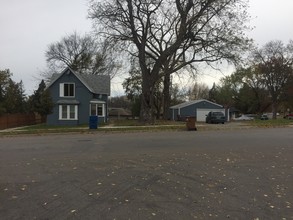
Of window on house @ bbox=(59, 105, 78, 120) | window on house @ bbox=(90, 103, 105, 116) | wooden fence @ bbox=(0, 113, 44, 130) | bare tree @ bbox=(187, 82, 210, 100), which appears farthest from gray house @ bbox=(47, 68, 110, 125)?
bare tree @ bbox=(187, 82, 210, 100)

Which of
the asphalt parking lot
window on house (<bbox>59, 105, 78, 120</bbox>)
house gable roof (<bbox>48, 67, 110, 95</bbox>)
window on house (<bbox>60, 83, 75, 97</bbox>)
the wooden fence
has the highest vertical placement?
house gable roof (<bbox>48, 67, 110, 95</bbox>)

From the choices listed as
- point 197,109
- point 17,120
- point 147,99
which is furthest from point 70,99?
point 197,109

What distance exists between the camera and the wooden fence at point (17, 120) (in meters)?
37.5

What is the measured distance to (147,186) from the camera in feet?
25.8

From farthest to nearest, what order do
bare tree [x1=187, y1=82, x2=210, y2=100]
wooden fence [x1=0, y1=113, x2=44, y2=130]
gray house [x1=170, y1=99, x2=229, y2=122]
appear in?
bare tree [x1=187, y1=82, x2=210, y2=100] < gray house [x1=170, y1=99, x2=229, y2=122] < wooden fence [x1=0, y1=113, x2=44, y2=130]

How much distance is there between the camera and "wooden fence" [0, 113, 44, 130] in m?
37.5

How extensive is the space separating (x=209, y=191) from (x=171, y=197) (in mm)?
899

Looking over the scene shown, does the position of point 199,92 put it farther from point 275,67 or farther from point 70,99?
point 70,99

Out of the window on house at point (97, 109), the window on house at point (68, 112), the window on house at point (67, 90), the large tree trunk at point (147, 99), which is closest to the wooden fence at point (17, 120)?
the window on house at point (68, 112)

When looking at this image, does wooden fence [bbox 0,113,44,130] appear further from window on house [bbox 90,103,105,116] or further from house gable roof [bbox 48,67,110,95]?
window on house [bbox 90,103,105,116]

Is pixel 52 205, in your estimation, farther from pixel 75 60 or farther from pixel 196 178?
pixel 75 60

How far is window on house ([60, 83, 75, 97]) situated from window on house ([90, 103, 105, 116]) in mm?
2739

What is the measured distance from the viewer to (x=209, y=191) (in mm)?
7457

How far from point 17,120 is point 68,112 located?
5.72m
